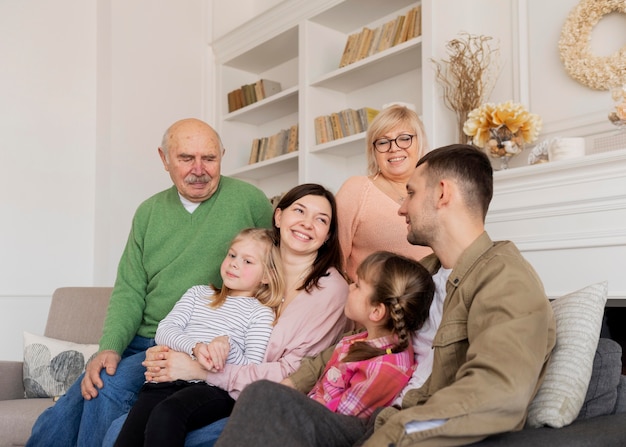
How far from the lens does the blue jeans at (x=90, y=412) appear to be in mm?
2195

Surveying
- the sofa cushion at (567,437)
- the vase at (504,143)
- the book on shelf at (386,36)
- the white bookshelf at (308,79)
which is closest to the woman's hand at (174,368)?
the sofa cushion at (567,437)

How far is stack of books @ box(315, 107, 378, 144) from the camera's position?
171 inches

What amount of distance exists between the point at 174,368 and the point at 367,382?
635 mm

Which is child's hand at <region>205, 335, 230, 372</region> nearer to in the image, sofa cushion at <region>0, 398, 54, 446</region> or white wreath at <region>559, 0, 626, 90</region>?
sofa cushion at <region>0, 398, 54, 446</region>

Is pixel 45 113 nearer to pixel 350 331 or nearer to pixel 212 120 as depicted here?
pixel 212 120

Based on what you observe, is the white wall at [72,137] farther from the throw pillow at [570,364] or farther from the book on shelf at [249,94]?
the throw pillow at [570,364]

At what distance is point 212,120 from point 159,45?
0.70 meters

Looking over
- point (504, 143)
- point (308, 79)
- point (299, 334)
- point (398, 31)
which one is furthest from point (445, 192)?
point (308, 79)

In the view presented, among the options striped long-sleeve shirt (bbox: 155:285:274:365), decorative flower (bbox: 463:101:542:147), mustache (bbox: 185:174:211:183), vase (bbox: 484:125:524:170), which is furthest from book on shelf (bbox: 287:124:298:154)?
striped long-sleeve shirt (bbox: 155:285:274:365)

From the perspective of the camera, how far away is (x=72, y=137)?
16.0 ft

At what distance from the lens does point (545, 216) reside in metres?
2.99

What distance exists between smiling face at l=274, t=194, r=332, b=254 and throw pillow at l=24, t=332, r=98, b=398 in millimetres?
1298

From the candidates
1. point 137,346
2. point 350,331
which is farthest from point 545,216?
point 137,346

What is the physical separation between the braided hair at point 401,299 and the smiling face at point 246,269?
52 cm
